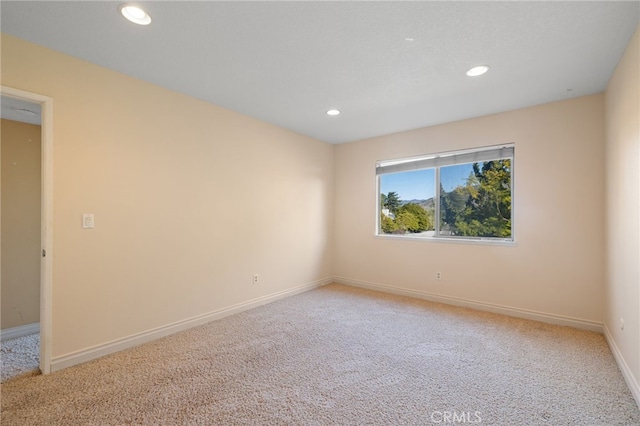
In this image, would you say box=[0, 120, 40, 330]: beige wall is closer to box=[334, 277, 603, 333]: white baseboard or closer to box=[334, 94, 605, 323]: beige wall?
box=[334, 277, 603, 333]: white baseboard

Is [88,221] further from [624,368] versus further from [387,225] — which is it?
[624,368]

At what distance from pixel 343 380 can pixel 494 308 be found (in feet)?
8.23

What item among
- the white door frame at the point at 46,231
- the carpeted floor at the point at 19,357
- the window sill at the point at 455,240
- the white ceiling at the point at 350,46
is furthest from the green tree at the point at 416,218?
the carpeted floor at the point at 19,357

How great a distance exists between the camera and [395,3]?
1734 mm

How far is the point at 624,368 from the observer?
2.17 meters

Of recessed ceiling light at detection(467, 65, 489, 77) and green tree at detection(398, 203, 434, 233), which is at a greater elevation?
recessed ceiling light at detection(467, 65, 489, 77)

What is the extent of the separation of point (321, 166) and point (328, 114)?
138 centimetres

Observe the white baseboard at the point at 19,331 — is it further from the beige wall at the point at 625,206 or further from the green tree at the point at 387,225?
the beige wall at the point at 625,206

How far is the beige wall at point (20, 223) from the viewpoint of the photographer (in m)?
3.05

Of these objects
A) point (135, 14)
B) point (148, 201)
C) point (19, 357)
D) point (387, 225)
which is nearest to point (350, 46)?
point (135, 14)

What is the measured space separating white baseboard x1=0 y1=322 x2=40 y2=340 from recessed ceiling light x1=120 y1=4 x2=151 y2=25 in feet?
11.2

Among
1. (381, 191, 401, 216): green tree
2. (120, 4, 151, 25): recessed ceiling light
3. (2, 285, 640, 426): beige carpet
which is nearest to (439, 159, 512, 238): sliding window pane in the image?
(381, 191, 401, 216): green tree

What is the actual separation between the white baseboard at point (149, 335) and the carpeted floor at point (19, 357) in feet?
0.67

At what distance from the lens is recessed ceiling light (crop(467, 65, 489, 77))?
248 cm
